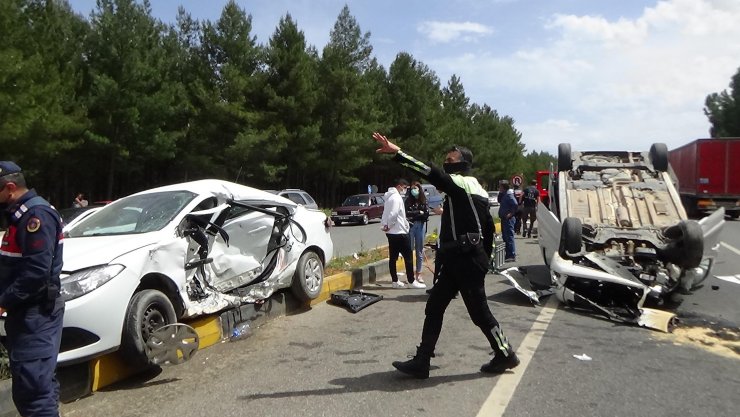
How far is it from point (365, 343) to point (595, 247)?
13.9 feet

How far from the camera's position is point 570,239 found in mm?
7949

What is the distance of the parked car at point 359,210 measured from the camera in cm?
2778

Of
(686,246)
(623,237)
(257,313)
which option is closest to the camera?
(257,313)

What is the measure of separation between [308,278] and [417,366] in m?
2.97

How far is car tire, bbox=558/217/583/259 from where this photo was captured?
7930 millimetres

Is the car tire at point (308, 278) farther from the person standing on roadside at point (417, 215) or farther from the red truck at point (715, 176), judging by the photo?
the red truck at point (715, 176)

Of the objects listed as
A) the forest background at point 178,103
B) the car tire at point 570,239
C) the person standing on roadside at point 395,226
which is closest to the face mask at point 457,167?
the car tire at point 570,239

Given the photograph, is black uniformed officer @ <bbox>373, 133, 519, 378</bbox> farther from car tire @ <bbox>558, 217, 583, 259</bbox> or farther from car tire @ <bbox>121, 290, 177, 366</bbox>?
car tire @ <bbox>558, 217, 583, 259</bbox>

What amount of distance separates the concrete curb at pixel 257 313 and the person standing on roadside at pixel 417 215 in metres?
0.83

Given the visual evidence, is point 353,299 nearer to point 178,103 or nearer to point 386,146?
point 386,146

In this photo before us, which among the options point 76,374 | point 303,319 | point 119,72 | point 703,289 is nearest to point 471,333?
point 303,319

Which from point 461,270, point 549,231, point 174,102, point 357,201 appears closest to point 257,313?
point 461,270

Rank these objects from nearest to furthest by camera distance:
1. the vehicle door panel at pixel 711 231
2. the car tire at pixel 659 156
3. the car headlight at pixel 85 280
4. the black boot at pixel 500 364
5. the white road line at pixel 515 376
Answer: the white road line at pixel 515 376 < the car headlight at pixel 85 280 < the black boot at pixel 500 364 < the vehicle door panel at pixel 711 231 < the car tire at pixel 659 156

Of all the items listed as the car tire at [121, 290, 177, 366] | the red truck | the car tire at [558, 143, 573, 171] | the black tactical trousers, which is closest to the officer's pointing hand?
the black tactical trousers
